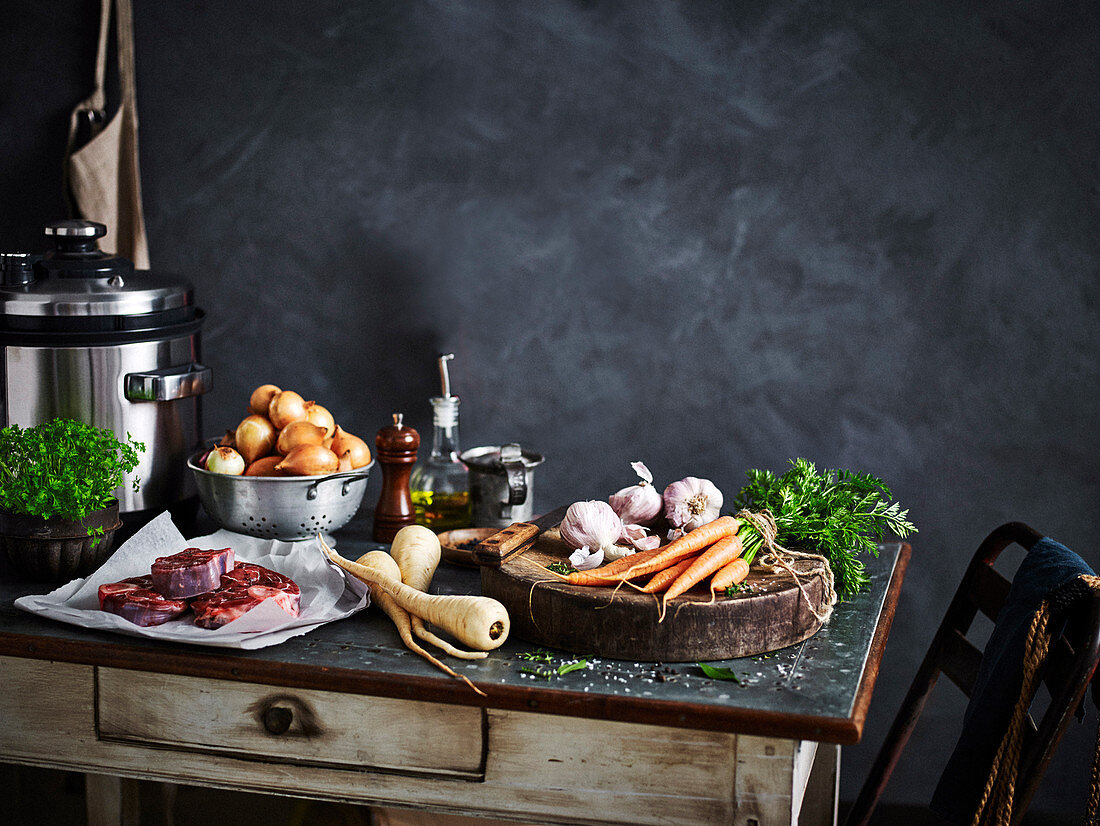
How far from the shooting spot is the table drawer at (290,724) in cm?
112

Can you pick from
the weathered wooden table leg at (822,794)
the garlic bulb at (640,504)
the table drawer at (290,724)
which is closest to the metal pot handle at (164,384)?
the table drawer at (290,724)

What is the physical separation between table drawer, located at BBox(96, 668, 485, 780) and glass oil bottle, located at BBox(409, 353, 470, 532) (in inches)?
20.9

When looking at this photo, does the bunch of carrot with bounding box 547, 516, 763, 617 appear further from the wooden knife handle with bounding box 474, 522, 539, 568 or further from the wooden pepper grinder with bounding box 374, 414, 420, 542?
the wooden pepper grinder with bounding box 374, 414, 420, 542

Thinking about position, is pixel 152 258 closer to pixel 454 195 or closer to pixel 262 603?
pixel 454 195

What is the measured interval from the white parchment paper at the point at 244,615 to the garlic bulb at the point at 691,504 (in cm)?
42

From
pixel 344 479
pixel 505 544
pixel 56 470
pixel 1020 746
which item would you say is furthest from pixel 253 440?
pixel 1020 746

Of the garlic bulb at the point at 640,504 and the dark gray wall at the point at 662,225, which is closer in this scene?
the garlic bulb at the point at 640,504

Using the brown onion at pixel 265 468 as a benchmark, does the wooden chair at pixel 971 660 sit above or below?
below

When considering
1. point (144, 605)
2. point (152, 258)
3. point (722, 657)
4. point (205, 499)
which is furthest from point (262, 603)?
point (152, 258)

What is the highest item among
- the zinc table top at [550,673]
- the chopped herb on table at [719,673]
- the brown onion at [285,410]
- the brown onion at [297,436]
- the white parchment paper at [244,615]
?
the brown onion at [285,410]

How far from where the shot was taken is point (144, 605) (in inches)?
47.3

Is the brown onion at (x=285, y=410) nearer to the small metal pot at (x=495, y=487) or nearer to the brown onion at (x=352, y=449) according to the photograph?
the brown onion at (x=352, y=449)

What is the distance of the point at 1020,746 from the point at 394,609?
0.73m

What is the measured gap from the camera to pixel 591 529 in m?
1.30
